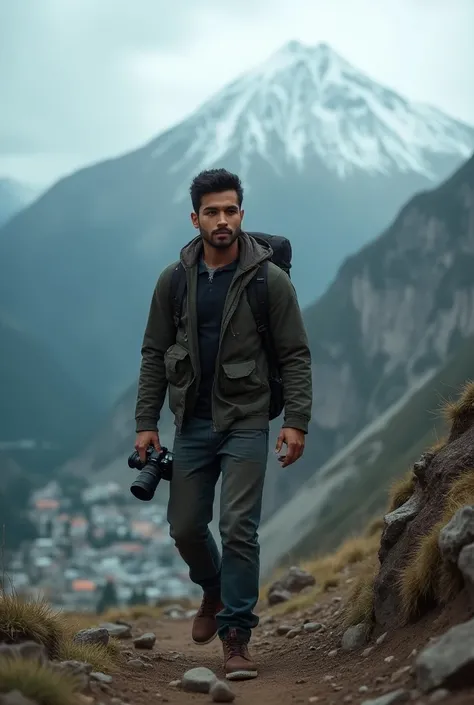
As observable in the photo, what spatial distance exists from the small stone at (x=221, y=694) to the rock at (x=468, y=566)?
1.70 m

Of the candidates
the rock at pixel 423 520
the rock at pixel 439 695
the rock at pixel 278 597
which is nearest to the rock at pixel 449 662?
the rock at pixel 439 695

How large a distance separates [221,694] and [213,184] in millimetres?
3719

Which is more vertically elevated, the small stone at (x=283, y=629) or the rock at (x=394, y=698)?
the small stone at (x=283, y=629)

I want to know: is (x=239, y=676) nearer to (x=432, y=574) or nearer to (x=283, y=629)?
(x=432, y=574)

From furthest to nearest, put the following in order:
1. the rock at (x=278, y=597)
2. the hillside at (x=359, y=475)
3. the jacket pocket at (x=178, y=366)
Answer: the hillside at (x=359, y=475) → the rock at (x=278, y=597) → the jacket pocket at (x=178, y=366)

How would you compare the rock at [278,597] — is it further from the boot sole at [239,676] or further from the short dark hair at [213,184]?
the short dark hair at [213,184]

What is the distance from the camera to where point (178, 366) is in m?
7.44

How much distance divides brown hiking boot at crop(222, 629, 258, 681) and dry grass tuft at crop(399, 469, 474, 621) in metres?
1.29

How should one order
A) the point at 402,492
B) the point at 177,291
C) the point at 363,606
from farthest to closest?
the point at 402,492, the point at 363,606, the point at 177,291

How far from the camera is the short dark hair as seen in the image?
740 cm

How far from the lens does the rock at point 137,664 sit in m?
7.60

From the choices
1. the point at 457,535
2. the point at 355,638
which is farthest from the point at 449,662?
the point at 355,638

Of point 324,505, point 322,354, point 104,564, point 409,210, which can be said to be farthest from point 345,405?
point 324,505

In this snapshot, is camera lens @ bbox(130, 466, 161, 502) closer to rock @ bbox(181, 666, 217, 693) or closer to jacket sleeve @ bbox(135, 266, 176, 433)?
jacket sleeve @ bbox(135, 266, 176, 433)
